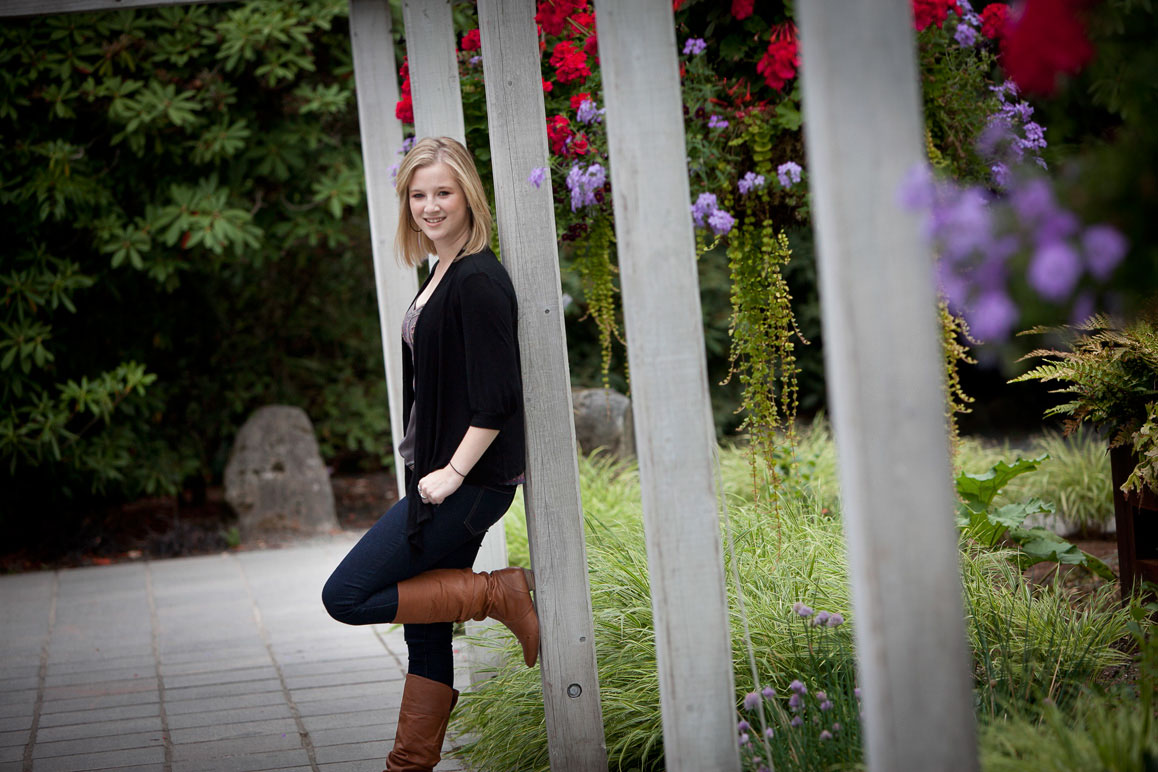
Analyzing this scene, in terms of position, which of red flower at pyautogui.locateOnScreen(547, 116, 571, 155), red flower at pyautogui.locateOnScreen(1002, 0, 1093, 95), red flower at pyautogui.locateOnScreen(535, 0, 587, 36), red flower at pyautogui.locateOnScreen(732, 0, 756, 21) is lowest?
red flower at pyautogui.locateOnScreen(1002, 0, 1093, 95)

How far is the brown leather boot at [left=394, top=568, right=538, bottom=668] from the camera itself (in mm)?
2936

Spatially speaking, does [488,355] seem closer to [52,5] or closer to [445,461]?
[445,461]

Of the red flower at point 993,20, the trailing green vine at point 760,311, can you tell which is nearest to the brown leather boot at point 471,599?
the trailing green vine at point 760,311

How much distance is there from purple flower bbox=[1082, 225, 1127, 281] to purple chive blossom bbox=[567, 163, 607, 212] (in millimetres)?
2175

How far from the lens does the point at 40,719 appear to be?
398cm

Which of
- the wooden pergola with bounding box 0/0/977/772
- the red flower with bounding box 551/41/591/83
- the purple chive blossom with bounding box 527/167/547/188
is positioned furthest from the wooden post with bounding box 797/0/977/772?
the red flower with bounding box 551/41/591/83

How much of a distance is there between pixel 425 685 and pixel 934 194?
2.07 m

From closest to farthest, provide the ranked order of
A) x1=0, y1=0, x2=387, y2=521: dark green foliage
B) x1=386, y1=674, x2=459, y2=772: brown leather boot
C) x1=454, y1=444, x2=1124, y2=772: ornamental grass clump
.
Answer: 1. x1=454, y1=444, x2=1124, y2=772: ornamental grass clump
2. x1=386, y1=674, x2=459, y2=772: brown leather boot
3. x1=0, y1=0, x2=387, y2=521: dark green foliage

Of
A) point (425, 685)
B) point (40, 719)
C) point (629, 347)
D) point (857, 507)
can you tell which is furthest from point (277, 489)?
point (857, 507)

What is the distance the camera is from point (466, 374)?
9.29 ft

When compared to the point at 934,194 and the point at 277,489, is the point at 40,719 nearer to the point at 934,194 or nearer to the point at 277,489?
the point at 277,489

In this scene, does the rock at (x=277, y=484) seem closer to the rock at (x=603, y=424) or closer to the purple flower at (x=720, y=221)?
the rock at (x=603, y=424)

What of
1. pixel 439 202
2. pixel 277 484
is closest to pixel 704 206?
pixel 439 202

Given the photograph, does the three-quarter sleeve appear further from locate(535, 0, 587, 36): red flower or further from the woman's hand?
locate(535, 0, 587, 36): red flower
